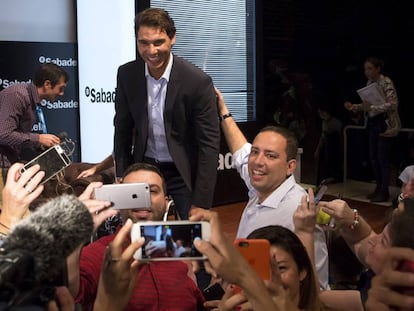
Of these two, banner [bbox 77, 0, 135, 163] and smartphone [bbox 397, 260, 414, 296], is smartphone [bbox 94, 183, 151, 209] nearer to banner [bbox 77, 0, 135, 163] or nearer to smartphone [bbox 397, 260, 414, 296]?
smartphone [bbox 397, 260, 414, 296]

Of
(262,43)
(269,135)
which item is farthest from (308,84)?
(269,135)

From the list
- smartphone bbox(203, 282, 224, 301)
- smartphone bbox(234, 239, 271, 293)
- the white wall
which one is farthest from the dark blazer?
the white wall

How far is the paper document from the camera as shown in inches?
219

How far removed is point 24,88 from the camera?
3979 millimetres

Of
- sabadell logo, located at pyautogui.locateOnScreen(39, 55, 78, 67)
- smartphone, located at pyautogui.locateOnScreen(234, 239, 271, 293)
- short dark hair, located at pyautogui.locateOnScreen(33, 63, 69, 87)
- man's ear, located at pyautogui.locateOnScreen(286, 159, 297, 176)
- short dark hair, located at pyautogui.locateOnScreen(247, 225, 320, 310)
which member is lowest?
short dark hair, located at pyautogui.locateOnScreen(247, 225, 320, 310)

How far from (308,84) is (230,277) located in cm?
589

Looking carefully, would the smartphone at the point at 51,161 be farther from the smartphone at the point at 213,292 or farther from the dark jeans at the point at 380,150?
the dark jeans at the point at 380,150

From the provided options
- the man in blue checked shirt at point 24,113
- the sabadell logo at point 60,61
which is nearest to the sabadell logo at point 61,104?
the sabadell logo at point 60,61

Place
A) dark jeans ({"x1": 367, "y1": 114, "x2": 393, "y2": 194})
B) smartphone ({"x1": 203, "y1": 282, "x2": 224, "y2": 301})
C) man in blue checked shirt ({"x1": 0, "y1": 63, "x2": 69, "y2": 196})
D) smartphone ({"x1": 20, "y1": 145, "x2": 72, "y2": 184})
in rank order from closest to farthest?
smartphone ({"x1": 20, "y1": 145, "x2": 72, "y2": 184}) < smartphone ({"x1": 203, "y1": 282, "x2": 224, "y2": 301}) < man in blue checked shirt ({"x1": 0, "y1": 63, "x2": 69, "y2": 196}) < dark jeans ({"x1": 367, "y1": 114, "x2": 393, "y2": 194})

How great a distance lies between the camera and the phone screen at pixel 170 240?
1223 mm

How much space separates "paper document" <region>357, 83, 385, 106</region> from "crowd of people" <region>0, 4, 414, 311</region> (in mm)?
2775

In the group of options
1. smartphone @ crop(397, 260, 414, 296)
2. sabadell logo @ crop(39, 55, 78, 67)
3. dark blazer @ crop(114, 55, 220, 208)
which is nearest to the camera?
smartphone @ crop(397, 260, 414, 296)

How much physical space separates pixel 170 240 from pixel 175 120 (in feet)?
4.83

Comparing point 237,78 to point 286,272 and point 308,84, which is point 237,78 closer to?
point 308,84
